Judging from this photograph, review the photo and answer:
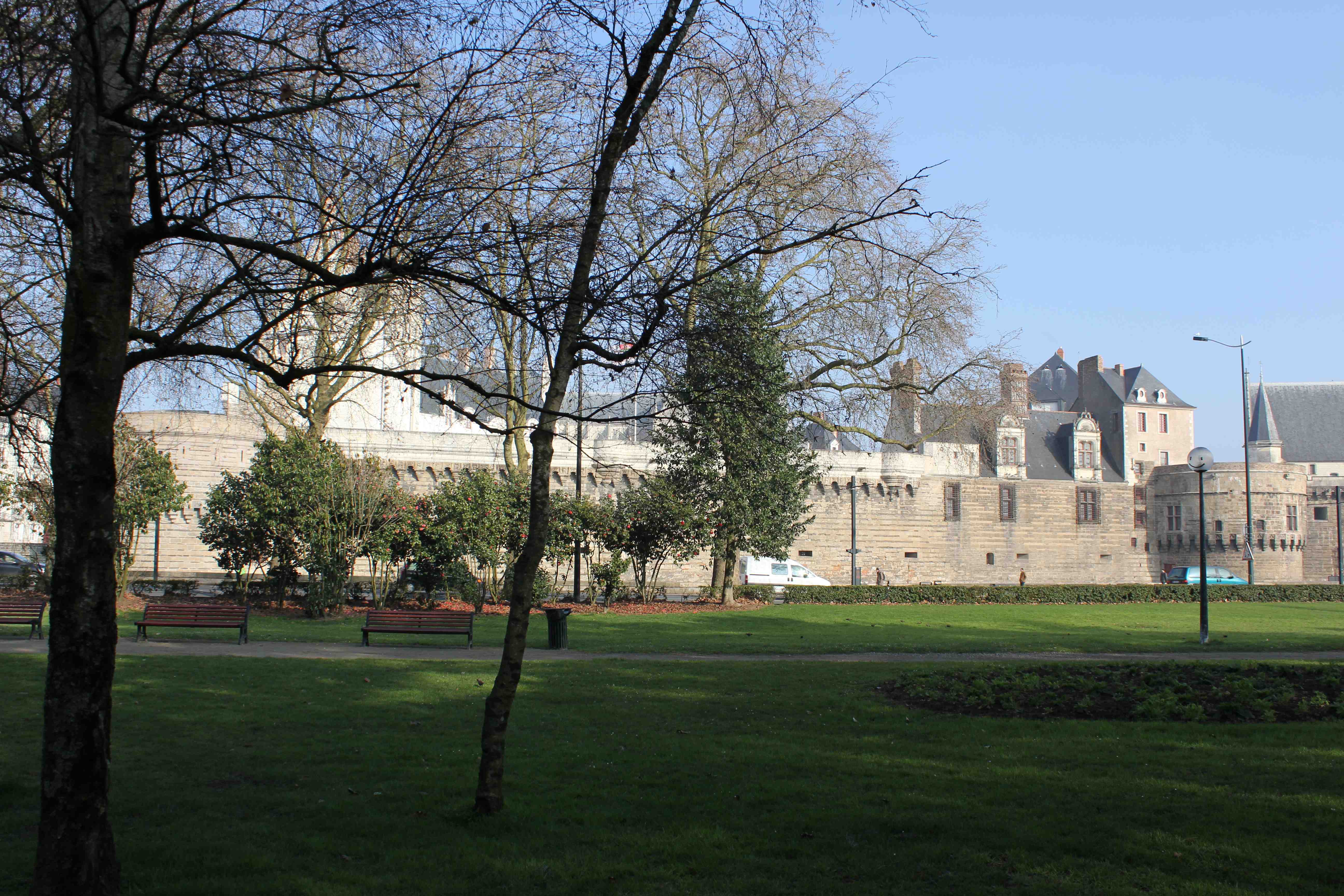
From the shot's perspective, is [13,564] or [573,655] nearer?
Answer: [573,655]

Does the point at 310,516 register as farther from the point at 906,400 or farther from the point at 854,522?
the point at 854,522

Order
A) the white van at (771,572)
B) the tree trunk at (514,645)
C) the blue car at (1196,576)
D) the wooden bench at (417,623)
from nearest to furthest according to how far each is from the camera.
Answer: the tree trunk at (514,645), the wooden bench at (417,623), the white van at (771,572), the blue car at (1196,576)

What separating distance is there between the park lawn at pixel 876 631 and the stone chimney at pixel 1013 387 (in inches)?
244

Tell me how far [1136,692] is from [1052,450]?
50.2 metres

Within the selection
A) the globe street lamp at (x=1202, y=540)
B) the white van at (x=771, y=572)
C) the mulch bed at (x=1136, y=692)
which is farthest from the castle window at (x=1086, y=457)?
the mulch bed at (x=1136, y=692)

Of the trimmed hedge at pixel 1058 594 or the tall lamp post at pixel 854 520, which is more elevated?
the tall lamp post at pixel 854 520

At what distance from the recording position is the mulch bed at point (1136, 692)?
353 inches

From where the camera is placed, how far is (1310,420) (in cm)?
7138

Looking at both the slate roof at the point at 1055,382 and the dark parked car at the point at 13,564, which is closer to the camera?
the dark parked car at the point at 13,564

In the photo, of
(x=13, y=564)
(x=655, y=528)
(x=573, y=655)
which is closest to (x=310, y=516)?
(x=655, y=528)

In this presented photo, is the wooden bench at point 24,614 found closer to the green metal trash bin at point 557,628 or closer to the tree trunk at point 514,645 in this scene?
the green metal trash bin at point 557,628

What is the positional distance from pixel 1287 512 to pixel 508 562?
50.7 meters

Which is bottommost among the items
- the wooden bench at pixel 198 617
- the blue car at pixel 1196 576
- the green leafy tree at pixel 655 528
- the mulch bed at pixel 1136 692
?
the blue car at pixel 1196 576

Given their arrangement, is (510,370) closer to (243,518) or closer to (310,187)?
(310,187)
